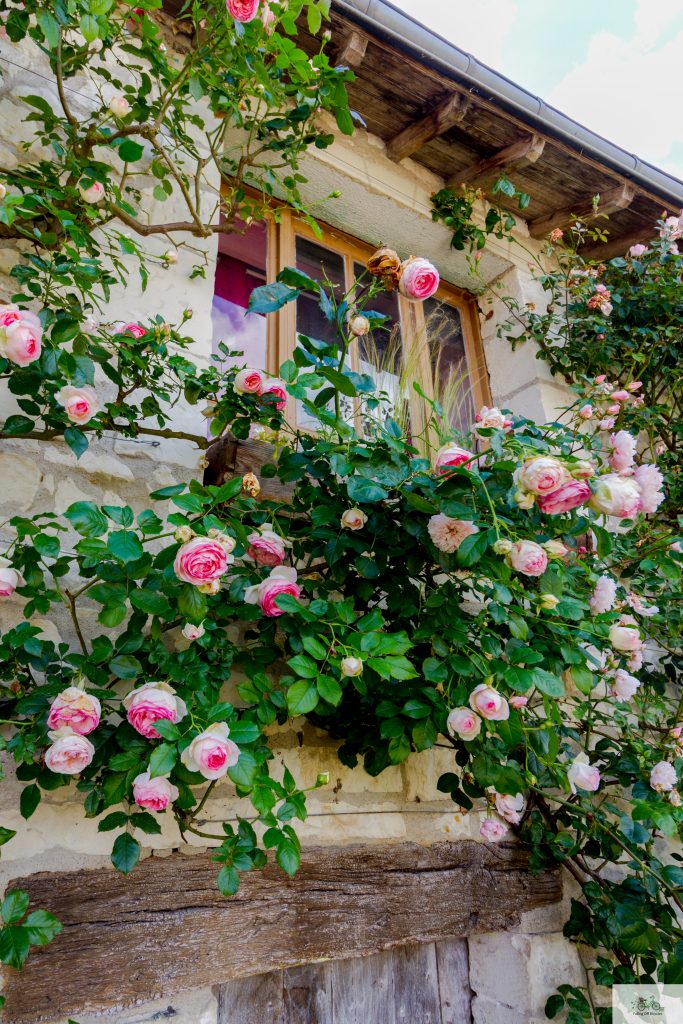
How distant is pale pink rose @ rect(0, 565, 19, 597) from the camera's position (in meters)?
1.02

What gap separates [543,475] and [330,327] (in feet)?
5.44

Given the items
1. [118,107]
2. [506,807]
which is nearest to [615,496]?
[506,807]

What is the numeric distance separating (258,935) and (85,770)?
0.56 metres

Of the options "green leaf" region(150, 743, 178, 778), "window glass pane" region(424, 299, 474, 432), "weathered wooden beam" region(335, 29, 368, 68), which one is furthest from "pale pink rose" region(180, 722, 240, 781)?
"weathered wooden beam" region(335, 29, 368, 68)

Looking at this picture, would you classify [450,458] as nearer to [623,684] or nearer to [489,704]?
[489,704]

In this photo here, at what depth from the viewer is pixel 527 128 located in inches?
90.7

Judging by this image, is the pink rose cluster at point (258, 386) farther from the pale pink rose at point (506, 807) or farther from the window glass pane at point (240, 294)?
the pale pink rose at point (506, 807)

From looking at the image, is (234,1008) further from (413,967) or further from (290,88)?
(290,88)

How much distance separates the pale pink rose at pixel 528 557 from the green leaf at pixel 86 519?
0.71 m

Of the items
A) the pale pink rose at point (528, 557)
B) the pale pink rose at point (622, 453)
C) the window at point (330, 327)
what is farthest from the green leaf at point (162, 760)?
the window at point (330, 327)

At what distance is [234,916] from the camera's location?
1217mm

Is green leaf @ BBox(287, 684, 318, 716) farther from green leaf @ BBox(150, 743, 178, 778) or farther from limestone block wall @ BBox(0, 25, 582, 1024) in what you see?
limestone block wall @ BBox(0, 25, 582, 1024)

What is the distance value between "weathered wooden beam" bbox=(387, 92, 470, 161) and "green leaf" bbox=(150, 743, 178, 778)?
92.9 inches

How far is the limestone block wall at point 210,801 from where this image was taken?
3.73 feet
